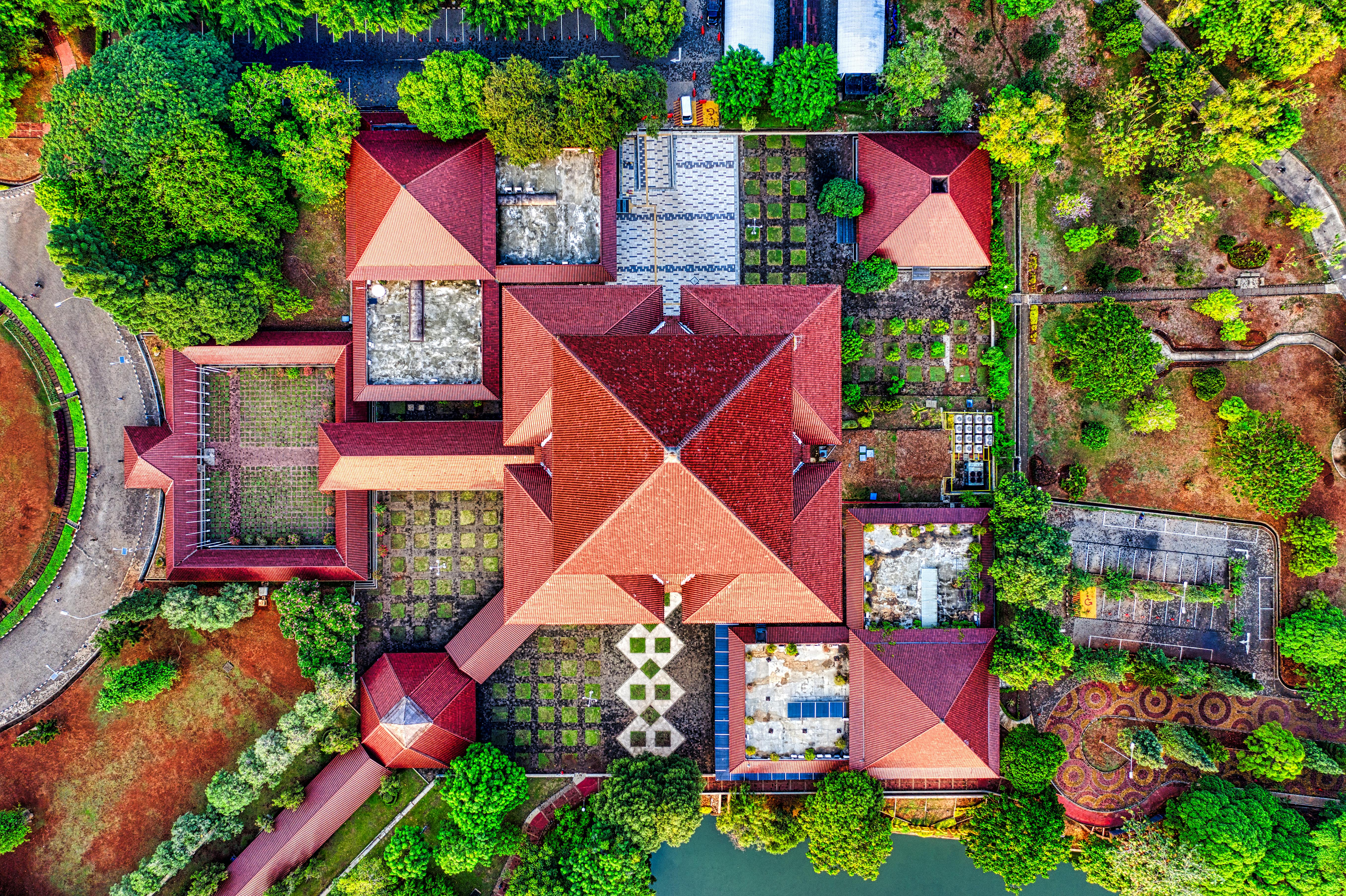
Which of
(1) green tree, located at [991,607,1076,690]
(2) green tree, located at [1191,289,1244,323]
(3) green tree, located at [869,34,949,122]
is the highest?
(3) green tree, located at [869,34,949,122]

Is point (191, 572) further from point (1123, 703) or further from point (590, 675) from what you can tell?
point (1123, 703)

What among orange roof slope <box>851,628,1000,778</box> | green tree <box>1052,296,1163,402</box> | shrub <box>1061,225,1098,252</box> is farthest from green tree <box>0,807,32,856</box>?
shrub <box>1061,225,1098,252</box>

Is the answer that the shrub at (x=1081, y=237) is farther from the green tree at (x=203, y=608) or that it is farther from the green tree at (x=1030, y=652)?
the green tree at (x=203, y=608)

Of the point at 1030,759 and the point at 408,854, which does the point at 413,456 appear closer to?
the point at 408,854

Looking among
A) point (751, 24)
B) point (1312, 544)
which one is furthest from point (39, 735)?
point (1312, 544)

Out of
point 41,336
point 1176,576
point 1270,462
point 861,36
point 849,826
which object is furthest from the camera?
point 1176,576

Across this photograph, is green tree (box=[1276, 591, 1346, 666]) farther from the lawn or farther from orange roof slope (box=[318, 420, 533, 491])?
orange roof slope (box=[318, 420, 533, 491])

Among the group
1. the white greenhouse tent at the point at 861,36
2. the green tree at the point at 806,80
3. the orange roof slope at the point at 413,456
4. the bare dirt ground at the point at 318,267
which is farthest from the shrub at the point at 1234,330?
the bare dirt ground at the point at 318,267
